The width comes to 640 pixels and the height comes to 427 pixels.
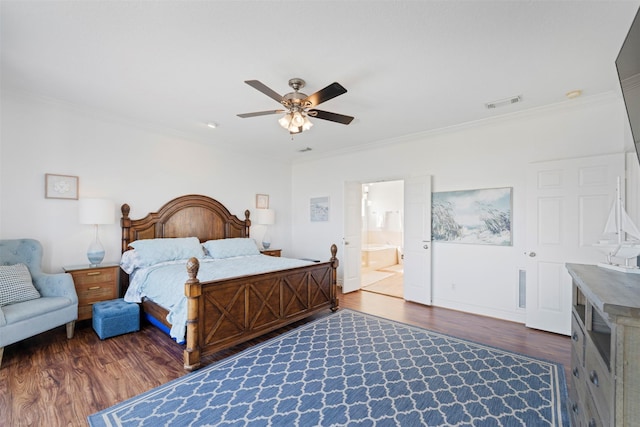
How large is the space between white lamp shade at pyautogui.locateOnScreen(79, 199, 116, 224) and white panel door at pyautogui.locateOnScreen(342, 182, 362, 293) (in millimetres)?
3694

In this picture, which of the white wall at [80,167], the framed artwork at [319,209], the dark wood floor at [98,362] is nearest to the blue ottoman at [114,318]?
the dark wood floor at [98,362]

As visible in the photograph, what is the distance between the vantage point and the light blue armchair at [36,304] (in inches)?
99.7

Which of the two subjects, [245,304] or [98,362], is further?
[245,304]

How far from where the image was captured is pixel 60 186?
3541 mm

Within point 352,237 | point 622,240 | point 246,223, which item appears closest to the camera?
point 622,240

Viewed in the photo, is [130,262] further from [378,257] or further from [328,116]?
[378,257]

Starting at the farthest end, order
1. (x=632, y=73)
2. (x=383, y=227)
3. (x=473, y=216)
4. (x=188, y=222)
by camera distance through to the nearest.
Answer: (x=383, y=227)
(x=188, y=222)
(x=473, y=216)
(x=632, y=73)

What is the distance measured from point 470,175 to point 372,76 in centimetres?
228

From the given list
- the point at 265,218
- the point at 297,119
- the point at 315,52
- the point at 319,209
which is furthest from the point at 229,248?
the point at 315,52

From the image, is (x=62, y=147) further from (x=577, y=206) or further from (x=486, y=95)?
(x=577, y=206)

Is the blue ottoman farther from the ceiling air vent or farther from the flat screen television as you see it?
the ceiling air vent

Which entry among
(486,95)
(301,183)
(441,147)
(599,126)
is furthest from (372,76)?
(301,183)

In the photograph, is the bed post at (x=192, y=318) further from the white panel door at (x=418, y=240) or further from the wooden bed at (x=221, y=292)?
the white panel door at (x=418, y=240)

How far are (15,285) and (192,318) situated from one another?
6.16 feet
